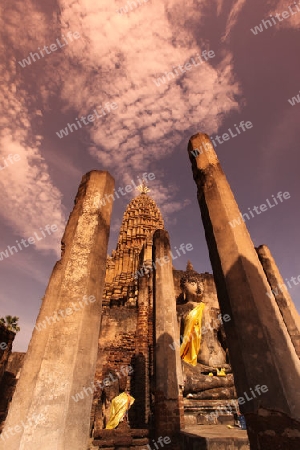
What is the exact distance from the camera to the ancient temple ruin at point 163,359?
2488 millimetres

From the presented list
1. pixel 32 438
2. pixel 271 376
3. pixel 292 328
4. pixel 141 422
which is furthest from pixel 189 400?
pixel 32 438

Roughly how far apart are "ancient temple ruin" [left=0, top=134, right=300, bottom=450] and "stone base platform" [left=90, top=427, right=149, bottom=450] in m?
0.02

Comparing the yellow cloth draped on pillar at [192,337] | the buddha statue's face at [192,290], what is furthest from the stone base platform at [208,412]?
the buddha statue's face at [192,290]

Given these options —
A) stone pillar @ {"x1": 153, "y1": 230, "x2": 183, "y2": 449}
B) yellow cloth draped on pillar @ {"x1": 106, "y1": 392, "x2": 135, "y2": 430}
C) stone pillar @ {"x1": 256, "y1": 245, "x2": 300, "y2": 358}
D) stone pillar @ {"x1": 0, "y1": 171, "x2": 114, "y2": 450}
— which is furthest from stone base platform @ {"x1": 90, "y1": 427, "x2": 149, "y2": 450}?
stone pillar @ {"x1": 256, "y1": 245, "x2": 300, "y2": 358}

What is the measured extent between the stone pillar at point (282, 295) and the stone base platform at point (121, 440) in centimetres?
423

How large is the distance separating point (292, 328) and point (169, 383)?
3462 millimetres

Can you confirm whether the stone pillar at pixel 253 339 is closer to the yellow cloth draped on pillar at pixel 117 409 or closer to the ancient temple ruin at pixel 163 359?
the ancient temple ruin at pixel 163 359

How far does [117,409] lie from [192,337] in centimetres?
469

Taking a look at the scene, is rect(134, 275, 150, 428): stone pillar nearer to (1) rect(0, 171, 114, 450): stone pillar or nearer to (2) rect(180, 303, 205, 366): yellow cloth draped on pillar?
(2) rect(180, 303, 205, 366): yellow cloth draped on pillar

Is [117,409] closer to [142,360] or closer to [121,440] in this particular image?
[121,440]

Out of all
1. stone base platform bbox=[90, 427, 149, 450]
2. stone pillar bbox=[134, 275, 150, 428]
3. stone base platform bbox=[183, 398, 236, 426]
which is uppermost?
stone pillar bbox=[134, 275, 150, 428]

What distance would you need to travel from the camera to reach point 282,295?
679cm

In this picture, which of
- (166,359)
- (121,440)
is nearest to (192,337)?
(166,359)

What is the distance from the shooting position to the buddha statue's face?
41.3 feet
